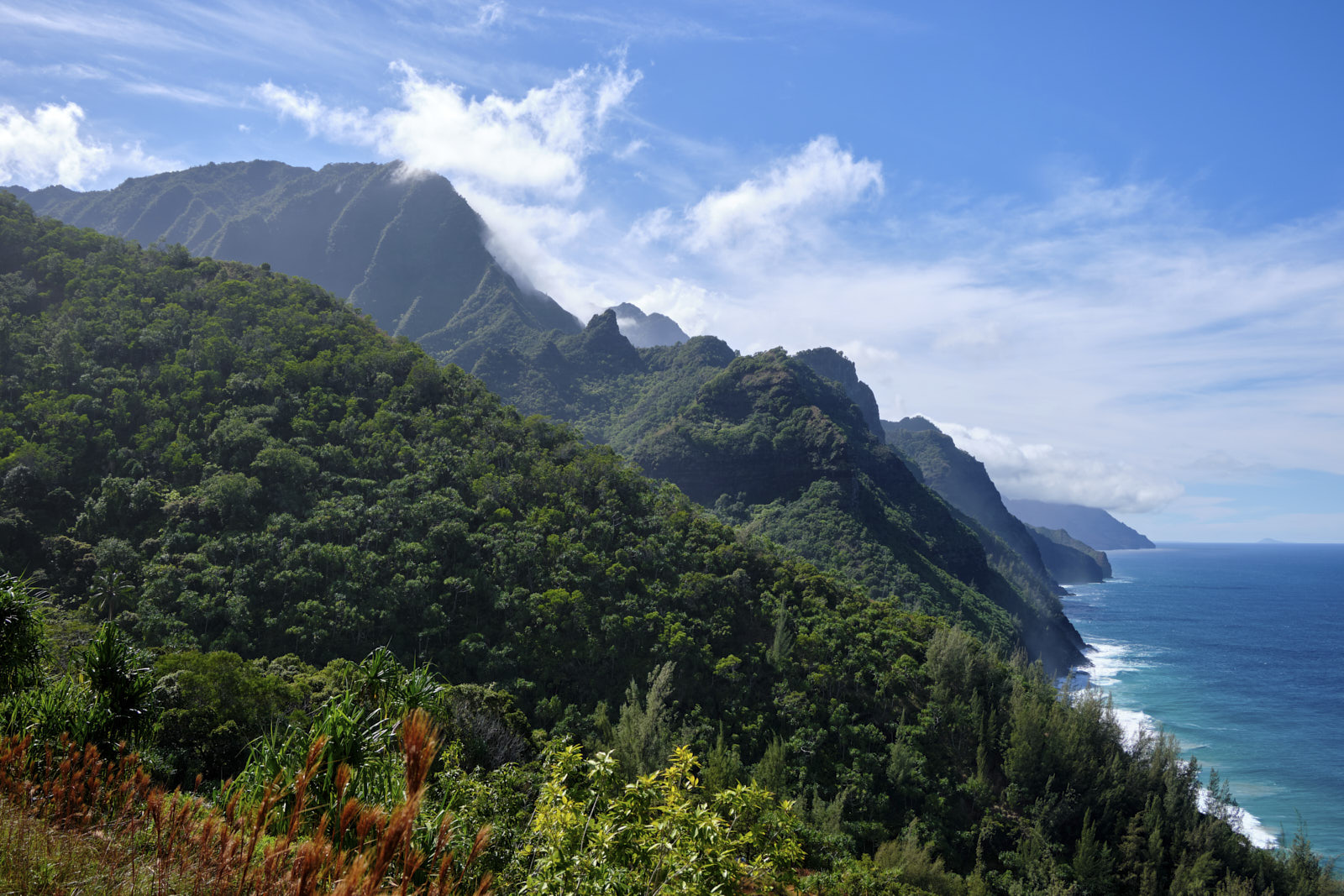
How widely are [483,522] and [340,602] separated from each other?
8.37 meters

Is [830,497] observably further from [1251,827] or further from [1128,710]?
[1251,827]

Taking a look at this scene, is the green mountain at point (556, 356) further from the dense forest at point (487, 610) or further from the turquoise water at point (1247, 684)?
the dense forest at point (487, 610)

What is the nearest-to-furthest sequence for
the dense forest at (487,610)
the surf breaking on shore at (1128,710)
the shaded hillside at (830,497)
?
the dense forest at (487,610), the surf breaking on shore at (1128,710), the shaded hillside at (830,497)

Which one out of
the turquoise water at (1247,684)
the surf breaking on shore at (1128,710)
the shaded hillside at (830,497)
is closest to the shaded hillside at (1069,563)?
the turquoise water at (1247,684)

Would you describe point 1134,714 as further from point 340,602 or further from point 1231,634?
point 340,602

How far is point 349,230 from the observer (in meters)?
145

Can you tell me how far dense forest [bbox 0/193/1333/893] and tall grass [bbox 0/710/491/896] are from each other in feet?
18.1

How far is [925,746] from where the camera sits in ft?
88.8

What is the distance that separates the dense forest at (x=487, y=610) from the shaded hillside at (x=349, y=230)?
9003 centimetres

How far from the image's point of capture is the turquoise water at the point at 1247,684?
4188 centimetres

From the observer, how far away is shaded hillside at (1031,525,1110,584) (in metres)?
160

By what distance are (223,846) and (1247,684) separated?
89513 millimetres

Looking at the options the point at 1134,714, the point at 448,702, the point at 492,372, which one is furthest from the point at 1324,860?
the point at 492,372

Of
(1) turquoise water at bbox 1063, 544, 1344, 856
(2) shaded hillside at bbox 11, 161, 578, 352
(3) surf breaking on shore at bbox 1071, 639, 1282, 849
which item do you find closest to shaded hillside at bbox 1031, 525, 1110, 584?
(1) turquoise water at bbox 1063, 544, 1344, 856
